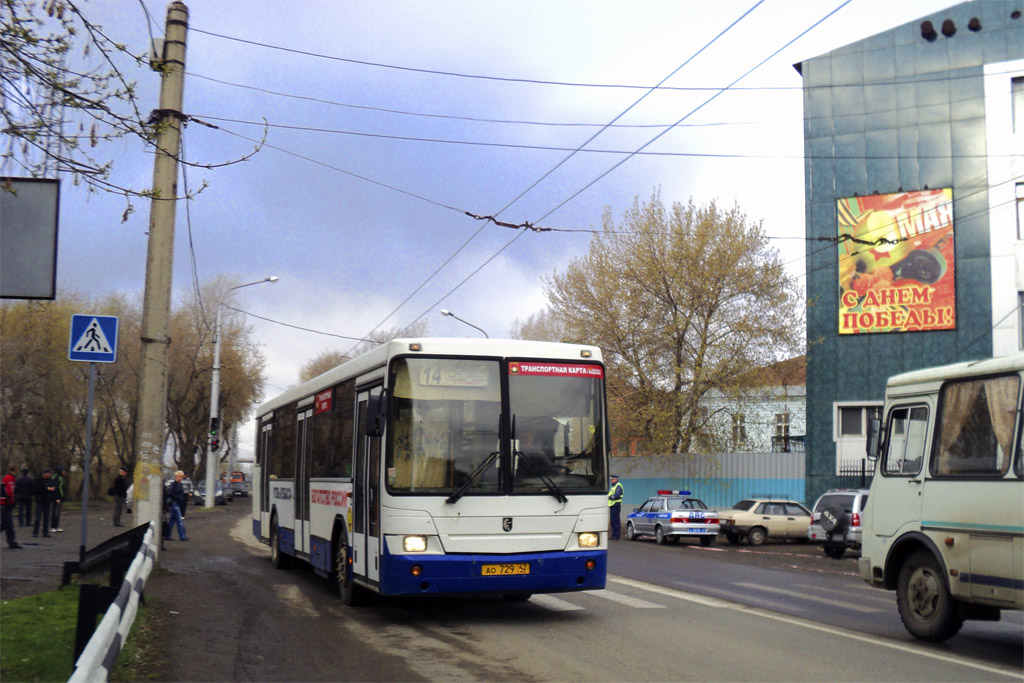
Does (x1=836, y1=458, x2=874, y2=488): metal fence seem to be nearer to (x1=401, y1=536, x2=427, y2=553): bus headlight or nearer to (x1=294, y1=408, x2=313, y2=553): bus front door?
(x1=294, y1=408, x2=313, y2=553): bus front door

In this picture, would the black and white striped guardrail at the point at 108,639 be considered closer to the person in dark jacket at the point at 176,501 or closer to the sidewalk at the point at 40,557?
the sidewalk at the point at 40,557

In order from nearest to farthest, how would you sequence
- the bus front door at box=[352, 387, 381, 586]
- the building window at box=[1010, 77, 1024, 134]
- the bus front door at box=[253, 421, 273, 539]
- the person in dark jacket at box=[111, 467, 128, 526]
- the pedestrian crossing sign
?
1. the bus front door at box=[352, 387, 381, 586]
2. the pedestrian crossing sign
3. the bus front door at box=[253, 421, 273, 539]
4. the person in dark jacket at box=[111, 467, 128, 526]
5. the building window at box=[1010, 77, 1024, 134]

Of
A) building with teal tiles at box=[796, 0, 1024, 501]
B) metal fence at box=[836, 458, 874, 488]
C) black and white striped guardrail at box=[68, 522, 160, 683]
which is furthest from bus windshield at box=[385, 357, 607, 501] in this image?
metal fence at box=[836, 458, 874, 488]

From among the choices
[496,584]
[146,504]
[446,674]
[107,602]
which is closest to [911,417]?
[496,584]

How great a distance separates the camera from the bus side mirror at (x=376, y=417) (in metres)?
10.3

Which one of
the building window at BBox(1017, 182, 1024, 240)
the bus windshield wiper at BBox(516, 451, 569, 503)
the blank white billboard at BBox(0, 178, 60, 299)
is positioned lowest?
the bus windshield wiper at BBox(516, 451, 569, 503)

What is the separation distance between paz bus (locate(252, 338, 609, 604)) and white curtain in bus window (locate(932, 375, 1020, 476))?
340 centimetres

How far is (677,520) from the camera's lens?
29.4 metres

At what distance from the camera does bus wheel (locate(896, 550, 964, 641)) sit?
9.74 meters

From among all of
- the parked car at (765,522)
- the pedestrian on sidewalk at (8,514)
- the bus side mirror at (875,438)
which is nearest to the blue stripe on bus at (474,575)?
the bus side mirror at (875,438)

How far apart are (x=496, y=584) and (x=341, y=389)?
3.95 metres

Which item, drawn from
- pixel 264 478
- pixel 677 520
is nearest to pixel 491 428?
pixel 264 478

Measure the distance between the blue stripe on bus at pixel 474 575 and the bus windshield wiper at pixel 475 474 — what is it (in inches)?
22.8

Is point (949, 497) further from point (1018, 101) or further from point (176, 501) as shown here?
point (1018, 101)
